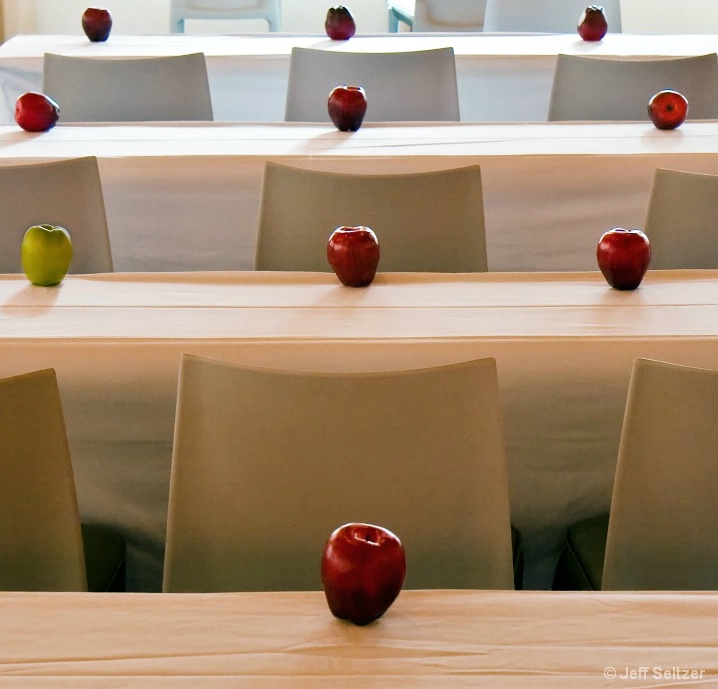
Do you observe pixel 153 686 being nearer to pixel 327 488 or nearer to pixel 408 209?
pixel 327 488

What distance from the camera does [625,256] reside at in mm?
1721

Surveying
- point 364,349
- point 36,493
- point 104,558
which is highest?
point 364,349

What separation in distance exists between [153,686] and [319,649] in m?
0.15

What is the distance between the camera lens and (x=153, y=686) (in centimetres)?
91

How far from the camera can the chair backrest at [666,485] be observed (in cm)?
129

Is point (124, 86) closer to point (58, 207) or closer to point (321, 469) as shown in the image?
point (58, 207)

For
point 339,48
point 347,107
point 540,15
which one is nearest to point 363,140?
point 347,107

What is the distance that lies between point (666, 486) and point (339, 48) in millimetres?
2546

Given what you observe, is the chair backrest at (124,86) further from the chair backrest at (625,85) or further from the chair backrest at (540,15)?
the chair backrest at (540,15)

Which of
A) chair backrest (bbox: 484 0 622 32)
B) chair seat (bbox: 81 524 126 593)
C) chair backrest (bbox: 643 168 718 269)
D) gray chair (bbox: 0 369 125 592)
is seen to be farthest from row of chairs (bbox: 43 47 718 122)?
gray chair (bbox: 0 369 125 592)

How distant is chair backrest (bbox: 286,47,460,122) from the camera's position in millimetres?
3143

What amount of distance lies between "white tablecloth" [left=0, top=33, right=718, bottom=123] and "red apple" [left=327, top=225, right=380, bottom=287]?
1.92 m

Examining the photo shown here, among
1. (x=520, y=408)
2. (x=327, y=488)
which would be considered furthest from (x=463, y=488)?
(x=520, y=408)

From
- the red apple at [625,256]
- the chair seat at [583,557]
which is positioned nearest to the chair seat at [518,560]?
the chair seat at [583,557]
